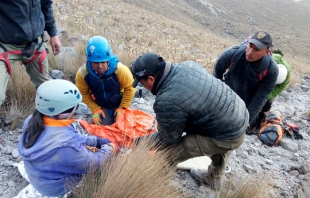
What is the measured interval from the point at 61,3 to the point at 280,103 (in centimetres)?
1018

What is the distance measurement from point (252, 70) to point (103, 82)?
218 cm

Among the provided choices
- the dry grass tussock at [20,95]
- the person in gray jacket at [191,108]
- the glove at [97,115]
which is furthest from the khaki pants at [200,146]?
the dry grass tussock at [20,95]

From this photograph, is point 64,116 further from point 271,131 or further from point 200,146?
point 271,131

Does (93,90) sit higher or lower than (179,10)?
higher

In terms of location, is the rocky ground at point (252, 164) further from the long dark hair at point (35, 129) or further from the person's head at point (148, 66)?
the person's head at point (148, 66)

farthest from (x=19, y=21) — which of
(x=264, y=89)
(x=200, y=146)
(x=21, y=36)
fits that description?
(x=264, y=89)

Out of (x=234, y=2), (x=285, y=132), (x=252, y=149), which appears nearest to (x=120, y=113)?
(x=252, y=149)

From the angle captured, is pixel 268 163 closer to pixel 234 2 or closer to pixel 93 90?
pixel 93 90

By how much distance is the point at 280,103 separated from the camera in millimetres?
6965

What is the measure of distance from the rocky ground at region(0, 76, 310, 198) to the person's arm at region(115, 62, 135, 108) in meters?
0.82

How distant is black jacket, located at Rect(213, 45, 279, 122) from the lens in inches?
153

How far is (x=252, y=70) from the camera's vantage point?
393 cm

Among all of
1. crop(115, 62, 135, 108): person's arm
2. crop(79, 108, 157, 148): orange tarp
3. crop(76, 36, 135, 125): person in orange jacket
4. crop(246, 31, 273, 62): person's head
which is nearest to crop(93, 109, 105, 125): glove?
crop(76, 36, 135, 125): person in orange jacket

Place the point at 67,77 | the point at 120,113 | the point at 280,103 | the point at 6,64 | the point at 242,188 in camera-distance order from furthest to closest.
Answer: the point at 280,103 < the point at 67,77 < the point at 120,113 < the point at 6,64 < the point at 242,188
